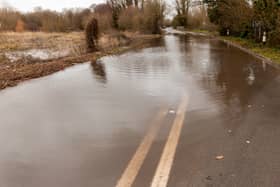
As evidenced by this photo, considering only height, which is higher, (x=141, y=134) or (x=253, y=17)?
(x=253, y=17)

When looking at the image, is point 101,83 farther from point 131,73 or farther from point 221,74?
point 221,74

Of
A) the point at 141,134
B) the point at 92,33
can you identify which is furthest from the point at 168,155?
the point at 92,33

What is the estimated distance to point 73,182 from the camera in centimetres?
364

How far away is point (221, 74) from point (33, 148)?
8540 millimetres

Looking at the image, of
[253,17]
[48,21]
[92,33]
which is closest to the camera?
[92,33]

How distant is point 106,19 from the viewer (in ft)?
164

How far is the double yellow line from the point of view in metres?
3.63

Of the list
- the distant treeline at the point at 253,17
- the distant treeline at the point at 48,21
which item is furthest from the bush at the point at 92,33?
the distant treeline at the point at 48,21

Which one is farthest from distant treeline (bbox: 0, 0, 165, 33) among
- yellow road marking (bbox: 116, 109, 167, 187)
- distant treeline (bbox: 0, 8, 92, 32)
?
yellow road marking (bbox: 116, 109, 167, 187)

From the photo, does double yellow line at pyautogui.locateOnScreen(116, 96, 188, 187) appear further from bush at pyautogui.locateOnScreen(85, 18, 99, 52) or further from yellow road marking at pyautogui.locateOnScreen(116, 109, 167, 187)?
bush at pyautogui.locateOnScreen(85, 18, 99, 52)

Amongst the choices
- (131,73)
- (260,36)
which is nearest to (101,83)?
(131,73)

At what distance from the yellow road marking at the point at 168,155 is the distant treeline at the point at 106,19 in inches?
1661

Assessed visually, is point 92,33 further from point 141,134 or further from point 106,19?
point 106,19

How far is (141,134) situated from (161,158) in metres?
1.05
